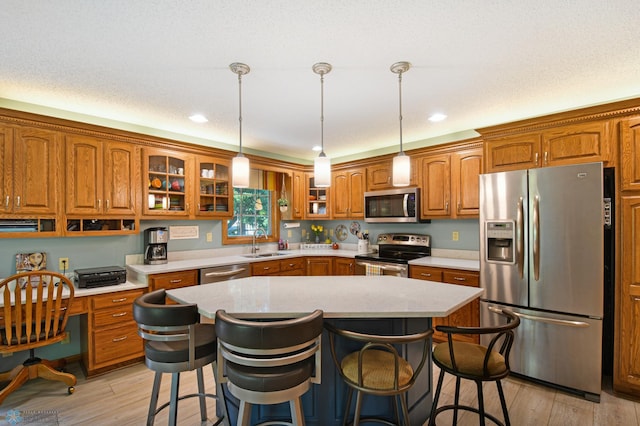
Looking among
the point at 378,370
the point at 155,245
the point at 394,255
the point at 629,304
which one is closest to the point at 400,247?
the point at 394,255

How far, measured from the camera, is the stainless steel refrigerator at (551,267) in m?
2.46

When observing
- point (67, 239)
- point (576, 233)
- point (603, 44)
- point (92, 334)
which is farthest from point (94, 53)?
point (576, 233)

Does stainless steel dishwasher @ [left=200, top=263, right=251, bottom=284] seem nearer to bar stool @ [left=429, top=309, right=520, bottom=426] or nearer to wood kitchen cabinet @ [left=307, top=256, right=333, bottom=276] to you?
wood kitchen cabinet @ [left=307, top=256, right=333, bottom=276]

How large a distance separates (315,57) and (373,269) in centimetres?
271

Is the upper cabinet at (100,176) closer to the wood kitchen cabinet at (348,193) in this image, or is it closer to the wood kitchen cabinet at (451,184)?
the wood kitchen cabinet at (348,193)

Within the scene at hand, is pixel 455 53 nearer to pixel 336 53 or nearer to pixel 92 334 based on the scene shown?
pixel 336 53

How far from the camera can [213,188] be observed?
13.4 ft

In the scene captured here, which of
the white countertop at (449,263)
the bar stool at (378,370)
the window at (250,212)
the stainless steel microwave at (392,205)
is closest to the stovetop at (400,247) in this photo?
the white countertop at (449,263)

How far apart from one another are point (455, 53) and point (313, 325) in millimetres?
1882

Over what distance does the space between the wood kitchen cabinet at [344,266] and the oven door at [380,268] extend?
11 cm

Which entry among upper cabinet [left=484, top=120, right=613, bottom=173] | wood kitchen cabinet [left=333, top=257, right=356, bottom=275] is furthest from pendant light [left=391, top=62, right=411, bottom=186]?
wood kitchen cabinet [left=333, top=257, right=356, bottom=275]

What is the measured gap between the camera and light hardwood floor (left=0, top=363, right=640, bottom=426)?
7.32ft

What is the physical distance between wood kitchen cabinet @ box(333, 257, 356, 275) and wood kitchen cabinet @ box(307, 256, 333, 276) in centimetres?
7

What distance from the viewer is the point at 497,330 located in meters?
1.61
